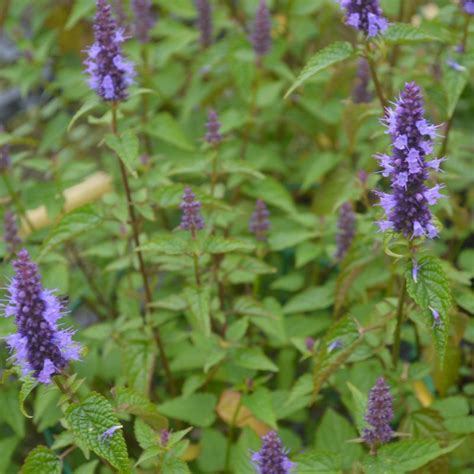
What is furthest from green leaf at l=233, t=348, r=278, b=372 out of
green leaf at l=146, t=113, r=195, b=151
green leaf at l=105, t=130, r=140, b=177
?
green leaf at l=146, t=113, r=195, b=151

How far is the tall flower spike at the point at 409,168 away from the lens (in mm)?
1786

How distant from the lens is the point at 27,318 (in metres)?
1.78

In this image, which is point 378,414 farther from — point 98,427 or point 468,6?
point 468,6

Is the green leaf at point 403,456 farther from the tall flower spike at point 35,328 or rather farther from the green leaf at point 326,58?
the green leaf at point 326,58

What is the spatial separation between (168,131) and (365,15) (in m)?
1.35

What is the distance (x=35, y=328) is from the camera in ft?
5.88

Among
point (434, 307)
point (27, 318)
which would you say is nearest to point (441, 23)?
point (434, 307)

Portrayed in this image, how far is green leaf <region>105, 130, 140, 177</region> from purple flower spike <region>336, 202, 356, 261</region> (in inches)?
35.2

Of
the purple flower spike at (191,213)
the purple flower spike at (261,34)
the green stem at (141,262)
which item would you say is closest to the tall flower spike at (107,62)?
the green stem at (141,262)

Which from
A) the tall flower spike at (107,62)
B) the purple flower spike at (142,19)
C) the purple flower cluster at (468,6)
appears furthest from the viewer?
the purple flower spike at (142,19)

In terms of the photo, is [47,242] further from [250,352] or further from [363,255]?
[363,255]

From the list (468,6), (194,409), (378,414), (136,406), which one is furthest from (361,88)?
(136,406)

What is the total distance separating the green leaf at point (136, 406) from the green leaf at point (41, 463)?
225mm

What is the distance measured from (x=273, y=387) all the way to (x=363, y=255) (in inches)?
37.0
